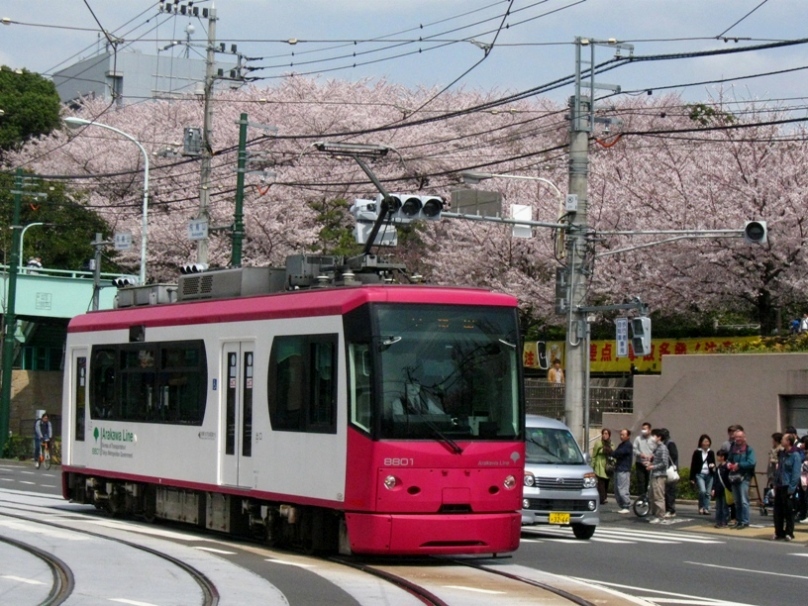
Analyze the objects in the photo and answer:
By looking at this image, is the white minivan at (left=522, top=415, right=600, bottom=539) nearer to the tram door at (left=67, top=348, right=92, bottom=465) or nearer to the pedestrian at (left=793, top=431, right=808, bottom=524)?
the pedestrian at (left=793, top=431, right=808, bottom=524)

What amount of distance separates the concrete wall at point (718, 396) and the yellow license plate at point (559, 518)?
391 inches

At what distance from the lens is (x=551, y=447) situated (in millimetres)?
21641

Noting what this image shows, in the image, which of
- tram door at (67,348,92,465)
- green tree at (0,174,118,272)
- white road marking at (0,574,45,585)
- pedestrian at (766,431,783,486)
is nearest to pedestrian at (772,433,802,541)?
pedestrian at (766,431,783,486)

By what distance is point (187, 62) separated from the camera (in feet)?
317

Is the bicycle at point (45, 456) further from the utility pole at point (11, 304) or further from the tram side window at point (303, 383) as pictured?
the tram side window at point (303, 383)

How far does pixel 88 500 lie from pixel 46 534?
4371 mm

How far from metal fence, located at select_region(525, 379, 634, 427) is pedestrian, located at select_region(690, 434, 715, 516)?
8716 millimetres

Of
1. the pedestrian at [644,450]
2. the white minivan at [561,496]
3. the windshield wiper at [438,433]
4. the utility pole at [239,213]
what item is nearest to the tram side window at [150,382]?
the windshield wiper at [438,433]

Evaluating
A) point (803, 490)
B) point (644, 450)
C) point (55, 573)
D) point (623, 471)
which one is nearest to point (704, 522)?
point (644, 450)

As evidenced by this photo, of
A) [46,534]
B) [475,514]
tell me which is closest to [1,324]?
[46,534]

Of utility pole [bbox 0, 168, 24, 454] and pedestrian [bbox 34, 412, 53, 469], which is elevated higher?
utility pole [bbox 0, 168, 24, 454]

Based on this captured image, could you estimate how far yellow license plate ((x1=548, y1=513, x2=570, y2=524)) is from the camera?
65.9 ft

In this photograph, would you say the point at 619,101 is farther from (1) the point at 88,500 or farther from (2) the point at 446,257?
(1) the point at 88,500

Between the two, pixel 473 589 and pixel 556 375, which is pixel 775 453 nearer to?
pixel 473 589
